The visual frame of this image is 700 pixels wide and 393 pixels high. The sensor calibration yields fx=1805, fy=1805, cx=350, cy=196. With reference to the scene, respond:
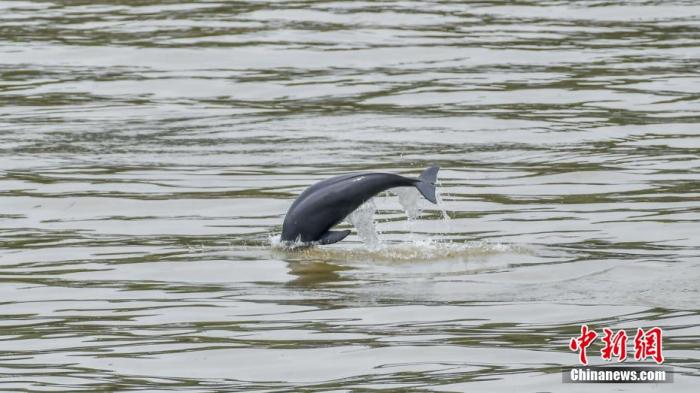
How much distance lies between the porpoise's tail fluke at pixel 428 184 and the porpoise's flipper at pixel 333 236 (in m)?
0.58

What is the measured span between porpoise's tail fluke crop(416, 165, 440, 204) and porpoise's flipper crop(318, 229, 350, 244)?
0.58 m

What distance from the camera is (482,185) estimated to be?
48.1ft

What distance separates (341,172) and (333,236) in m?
3.39

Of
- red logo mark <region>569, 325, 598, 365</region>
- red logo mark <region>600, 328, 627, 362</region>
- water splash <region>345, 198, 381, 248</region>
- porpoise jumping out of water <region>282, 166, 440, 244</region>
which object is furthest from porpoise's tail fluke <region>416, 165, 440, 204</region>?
red logo mark <region>600, 328, 627, 362</region>

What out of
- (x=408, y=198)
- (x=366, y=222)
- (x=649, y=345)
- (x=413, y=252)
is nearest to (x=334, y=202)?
(x=366, y=222)

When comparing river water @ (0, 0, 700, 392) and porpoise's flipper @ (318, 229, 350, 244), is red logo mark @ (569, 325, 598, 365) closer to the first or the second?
river water @ (0, 0, 700, 392)

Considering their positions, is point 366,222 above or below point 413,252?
above

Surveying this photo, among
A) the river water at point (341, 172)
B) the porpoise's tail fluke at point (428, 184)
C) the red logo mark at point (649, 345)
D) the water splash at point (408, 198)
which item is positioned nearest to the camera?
the red logo mark at point (649, 345)

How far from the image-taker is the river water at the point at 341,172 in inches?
365

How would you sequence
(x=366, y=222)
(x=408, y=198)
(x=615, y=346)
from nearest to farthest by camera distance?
(x=615, y=346), (x=366, y=222), (x=408, y=198)

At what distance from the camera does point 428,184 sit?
11703 mm

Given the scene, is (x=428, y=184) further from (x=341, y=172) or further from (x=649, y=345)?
(x=341, y=172)

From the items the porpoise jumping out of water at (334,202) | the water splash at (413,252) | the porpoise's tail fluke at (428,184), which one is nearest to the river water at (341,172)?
the water splash at (413,252)

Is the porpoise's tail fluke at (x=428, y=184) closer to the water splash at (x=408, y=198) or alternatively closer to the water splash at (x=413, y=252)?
the water splash at (x=413, y=252)
